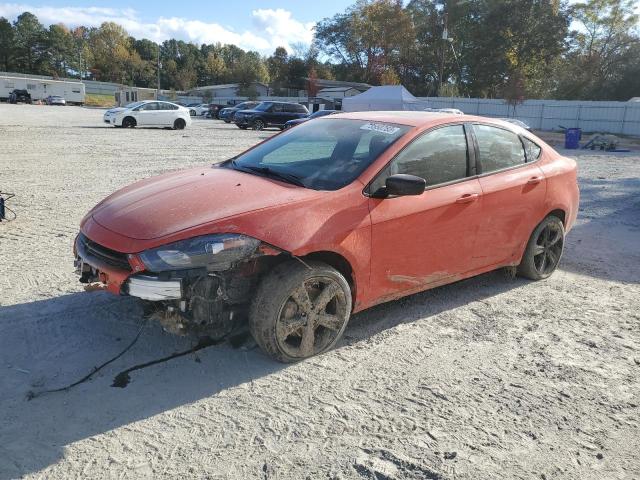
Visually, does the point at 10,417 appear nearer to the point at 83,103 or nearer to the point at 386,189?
the point at 386,189

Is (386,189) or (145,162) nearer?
(386,189)

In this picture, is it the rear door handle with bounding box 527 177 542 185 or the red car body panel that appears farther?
the rear door handle with bounding box 527 177 542 185

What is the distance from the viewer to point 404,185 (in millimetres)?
3713

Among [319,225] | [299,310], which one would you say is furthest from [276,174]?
[299,310]

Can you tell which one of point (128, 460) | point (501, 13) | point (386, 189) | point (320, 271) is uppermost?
point (501, 13)

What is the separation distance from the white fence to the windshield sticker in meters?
34.3

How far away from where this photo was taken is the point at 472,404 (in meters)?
3.20

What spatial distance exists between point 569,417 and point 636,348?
1.29m

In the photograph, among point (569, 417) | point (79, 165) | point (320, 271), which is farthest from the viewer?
point (79, 165)

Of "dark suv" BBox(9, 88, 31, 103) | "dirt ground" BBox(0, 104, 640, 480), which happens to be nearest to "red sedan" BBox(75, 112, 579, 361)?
"dirt ground" BBox(0, 104, 640, 480)

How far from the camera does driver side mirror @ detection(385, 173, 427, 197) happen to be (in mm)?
3715

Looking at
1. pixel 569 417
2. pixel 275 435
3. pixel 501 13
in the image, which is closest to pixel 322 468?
pixel 275 435

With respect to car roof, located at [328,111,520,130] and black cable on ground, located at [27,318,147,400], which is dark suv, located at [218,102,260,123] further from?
black cable on ground, located at [27,318,147,400]

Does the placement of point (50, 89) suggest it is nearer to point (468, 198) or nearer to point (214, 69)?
point (214, 69)
